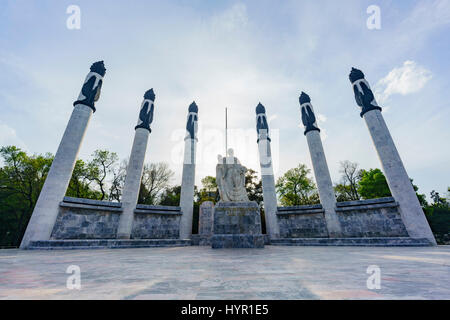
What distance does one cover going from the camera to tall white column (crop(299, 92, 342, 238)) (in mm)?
14633

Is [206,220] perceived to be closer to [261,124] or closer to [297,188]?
[261,124]

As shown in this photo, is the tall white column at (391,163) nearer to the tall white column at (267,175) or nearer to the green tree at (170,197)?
the tall white column at (267,175)

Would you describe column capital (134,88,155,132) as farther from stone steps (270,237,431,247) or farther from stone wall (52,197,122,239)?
stone steps (270,237,431,247)

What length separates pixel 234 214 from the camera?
350 inches

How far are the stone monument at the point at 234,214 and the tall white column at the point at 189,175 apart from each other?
9071mm

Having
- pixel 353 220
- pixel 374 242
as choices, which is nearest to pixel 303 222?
pixel 353 220

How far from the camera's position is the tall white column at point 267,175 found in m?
17.3

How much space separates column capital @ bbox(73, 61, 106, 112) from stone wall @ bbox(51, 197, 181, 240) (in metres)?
7.17

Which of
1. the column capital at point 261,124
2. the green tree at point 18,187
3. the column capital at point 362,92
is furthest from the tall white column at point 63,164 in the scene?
the column capital at point 362,92

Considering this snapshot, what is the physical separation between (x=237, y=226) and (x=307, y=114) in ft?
47.5

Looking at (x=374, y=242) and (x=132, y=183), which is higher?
(x=132, y=183)

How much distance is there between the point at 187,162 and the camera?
19125 mm

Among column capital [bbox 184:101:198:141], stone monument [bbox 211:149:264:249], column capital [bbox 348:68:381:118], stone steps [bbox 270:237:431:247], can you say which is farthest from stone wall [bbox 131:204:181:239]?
column capital [bbox 348:68:381:118]

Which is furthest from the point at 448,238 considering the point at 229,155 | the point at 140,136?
the point at 140,136
